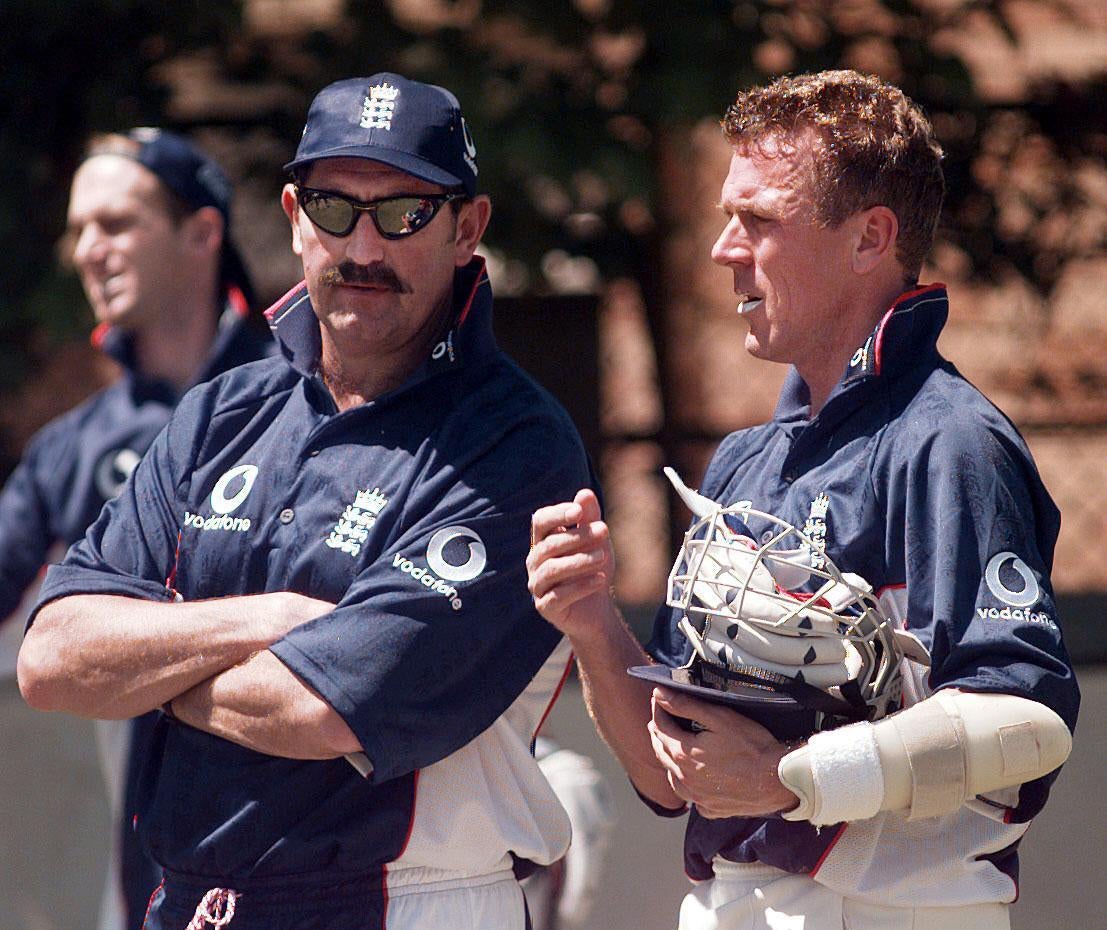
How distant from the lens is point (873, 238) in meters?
2.58

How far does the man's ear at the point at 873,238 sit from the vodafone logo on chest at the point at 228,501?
1063 millimetres

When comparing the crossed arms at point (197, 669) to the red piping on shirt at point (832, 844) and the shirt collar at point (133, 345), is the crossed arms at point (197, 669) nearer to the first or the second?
the red piping on shirt at point (832, 844)

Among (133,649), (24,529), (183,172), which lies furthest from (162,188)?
(133,649)

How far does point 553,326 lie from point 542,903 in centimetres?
245

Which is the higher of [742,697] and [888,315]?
[888,315]

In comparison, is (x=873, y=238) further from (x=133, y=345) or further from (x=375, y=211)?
(x=133, y=345)

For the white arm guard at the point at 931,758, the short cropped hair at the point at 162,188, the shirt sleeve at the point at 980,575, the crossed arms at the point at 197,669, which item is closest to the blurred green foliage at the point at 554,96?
the short cropped hair at the point at 162,188

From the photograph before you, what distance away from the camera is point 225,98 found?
624 centimetres

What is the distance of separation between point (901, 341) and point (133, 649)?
1309 millimetres

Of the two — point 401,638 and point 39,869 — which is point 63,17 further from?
point 401,638

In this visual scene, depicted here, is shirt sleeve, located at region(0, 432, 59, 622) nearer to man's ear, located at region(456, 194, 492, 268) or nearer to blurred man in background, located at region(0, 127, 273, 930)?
blurred man in background, located at region(0, 127, 273, 930)

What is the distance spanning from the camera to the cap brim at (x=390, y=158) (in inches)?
109

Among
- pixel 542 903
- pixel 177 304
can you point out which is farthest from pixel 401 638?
pixel 177 304

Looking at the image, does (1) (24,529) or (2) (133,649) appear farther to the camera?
(1) (24,529)
